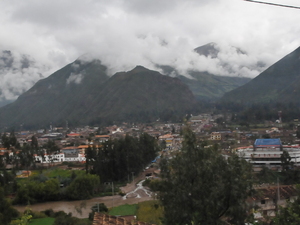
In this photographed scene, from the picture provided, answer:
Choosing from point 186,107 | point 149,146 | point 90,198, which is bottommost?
point 90,198

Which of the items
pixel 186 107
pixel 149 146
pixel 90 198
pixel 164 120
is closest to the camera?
pixel 90 198

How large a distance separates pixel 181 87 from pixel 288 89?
22.3 meters

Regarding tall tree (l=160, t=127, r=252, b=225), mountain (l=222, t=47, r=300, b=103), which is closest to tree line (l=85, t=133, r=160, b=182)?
tall tree (l=160, t=127, r=252, b=225)

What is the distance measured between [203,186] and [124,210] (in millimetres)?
9837

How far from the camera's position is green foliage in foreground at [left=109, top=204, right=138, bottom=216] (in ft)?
41.5

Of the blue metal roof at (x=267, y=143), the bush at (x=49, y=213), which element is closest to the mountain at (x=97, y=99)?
the blue metal roof at (x=267, y=143)

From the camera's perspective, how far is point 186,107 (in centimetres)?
6006

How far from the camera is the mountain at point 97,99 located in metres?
59.3

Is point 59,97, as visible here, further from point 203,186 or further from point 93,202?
point 203,186

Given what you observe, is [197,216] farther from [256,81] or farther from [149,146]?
[256,81]

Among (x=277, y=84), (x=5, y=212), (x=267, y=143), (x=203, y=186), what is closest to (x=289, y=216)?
(x=203, y=186)

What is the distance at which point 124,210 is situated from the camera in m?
13.3

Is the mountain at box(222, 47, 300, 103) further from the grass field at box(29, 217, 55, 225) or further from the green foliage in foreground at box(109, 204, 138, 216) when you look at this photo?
the grass field at box(29, 217, 55, 225)

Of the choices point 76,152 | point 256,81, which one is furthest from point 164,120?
point 76,152
